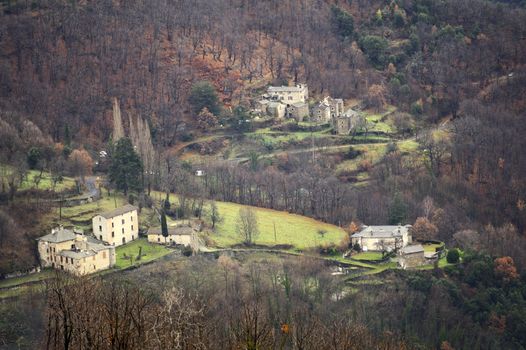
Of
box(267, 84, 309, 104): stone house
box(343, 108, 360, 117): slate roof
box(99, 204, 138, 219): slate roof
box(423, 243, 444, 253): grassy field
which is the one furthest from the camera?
box(267, 84, 309, 104): stone house

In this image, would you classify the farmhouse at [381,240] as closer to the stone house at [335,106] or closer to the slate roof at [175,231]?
the slate roof at [175,231]

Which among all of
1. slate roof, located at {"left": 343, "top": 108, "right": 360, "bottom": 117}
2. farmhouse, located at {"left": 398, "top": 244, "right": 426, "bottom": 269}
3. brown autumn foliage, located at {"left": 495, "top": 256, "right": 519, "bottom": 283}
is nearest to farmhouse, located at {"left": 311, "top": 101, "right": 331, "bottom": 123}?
slate roof, located at {"left": 343, "top": 108, "right": 360, "bottom": 117}

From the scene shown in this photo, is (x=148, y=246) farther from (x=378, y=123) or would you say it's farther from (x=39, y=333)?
(x=378, y=123)

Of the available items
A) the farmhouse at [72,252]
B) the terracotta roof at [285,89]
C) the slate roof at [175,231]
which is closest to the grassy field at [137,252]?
the slate roof at [175,231]

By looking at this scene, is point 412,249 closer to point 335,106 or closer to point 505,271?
point 505,271

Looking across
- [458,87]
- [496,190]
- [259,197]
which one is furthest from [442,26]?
[259,197]

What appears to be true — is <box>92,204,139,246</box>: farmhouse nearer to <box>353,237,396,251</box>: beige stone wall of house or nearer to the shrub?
<box>353,237,396,251</box>: beige stone wall of house

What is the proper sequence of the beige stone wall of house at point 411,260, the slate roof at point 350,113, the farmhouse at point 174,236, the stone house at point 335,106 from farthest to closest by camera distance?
the stone house at point 335,106, the slate roof at point 350,113, the beige stone wall of house at point 411,260, the farmhouse at point 174,236

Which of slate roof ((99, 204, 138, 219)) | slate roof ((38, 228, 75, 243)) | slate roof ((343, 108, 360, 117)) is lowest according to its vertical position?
slate roof ((343, 108, 360, 117))

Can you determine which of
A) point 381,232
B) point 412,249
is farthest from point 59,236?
point 412,249
